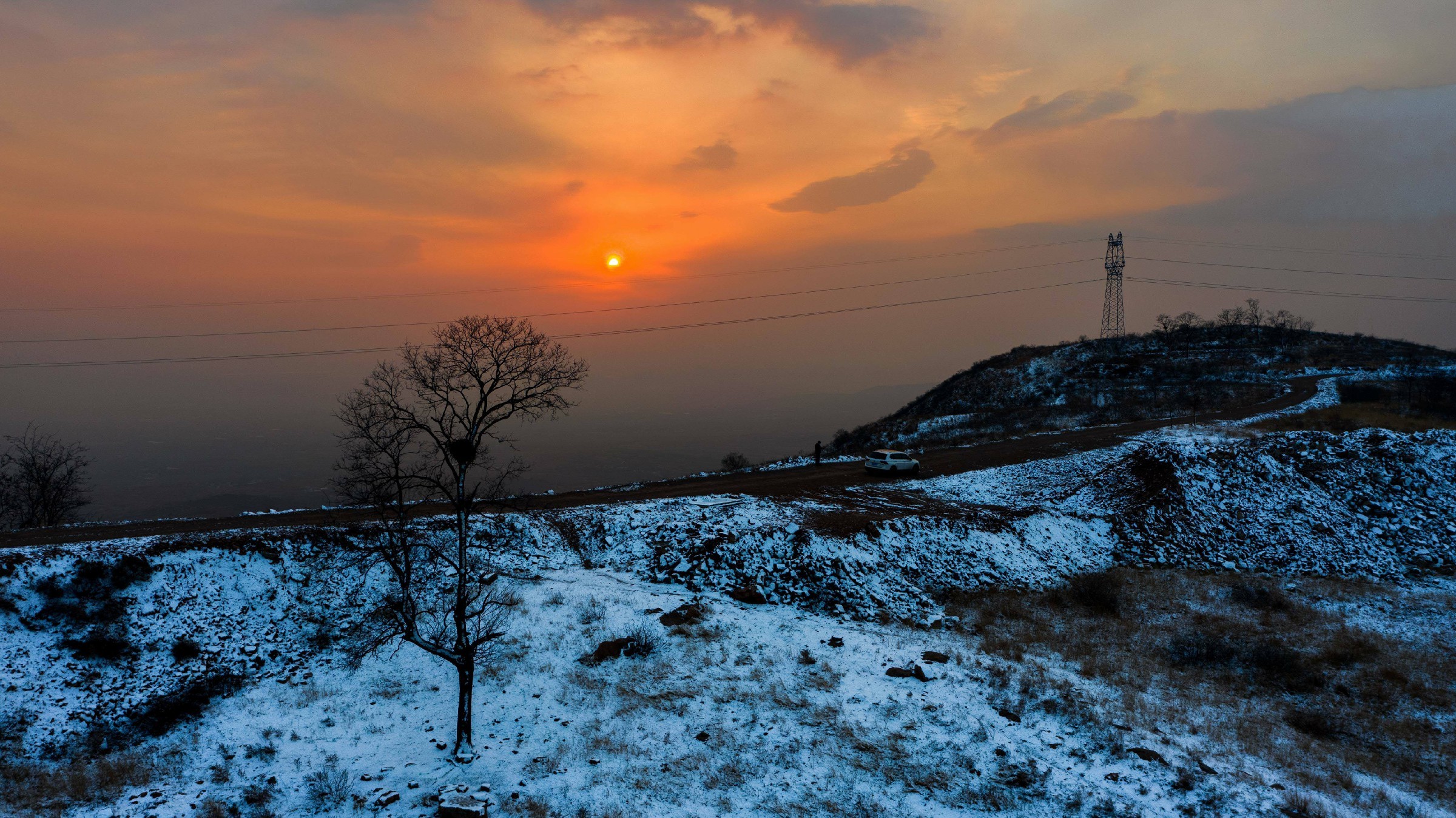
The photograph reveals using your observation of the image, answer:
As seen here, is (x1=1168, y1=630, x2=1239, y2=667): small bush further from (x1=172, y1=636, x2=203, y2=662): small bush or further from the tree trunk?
(x1=172, y1=636, x2=203, y2=662): small bush

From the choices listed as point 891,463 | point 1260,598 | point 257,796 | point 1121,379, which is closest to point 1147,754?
point 1260,598

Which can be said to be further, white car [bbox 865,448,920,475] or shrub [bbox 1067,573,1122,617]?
white car [bbox 865,448,920,475]

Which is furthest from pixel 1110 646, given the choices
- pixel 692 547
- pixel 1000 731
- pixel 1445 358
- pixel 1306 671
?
pixel 1445 358

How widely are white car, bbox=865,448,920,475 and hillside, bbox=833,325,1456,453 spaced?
12296 millimetres

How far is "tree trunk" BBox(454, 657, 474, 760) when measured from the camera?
1595cm

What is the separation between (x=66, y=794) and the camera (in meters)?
14.4

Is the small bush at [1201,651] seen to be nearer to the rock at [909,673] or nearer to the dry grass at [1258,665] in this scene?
the dry grass at [1258,665]

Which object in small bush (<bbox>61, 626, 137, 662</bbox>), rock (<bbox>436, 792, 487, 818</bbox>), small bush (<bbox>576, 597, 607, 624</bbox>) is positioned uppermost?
small bush (<bbox>61, 626, 137, 662</bbox>)

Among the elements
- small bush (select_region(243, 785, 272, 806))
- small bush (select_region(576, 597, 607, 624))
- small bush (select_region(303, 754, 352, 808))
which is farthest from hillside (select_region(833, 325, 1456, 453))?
small bush (select_region(243, 785, 272, 806))

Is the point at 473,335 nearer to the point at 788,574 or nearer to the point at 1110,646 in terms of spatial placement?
the point at 788,574

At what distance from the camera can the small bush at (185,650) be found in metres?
19.6

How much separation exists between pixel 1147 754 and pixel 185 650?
29.3 m

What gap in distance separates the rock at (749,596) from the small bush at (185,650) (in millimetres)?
18891

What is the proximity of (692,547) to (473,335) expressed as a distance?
1523 cm
